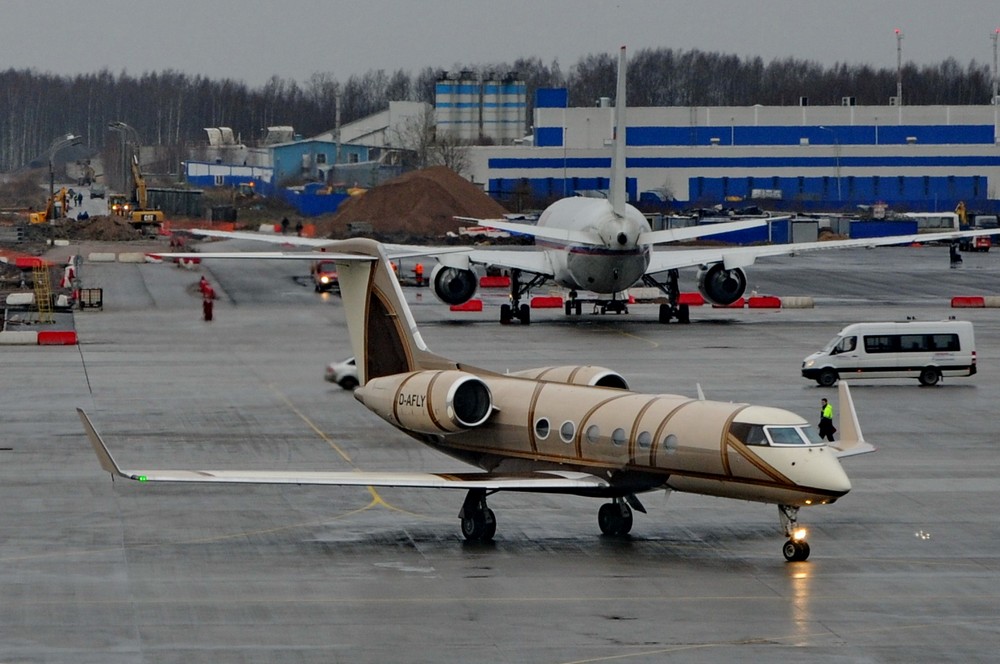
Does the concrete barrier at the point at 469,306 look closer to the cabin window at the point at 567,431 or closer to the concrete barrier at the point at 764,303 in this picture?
the concrete barrier at the point at 764,303

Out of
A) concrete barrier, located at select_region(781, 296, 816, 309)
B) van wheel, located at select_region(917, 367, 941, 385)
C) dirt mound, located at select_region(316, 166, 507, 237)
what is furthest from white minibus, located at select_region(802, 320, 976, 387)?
dirt mound, located at select_region(316, 166, 507, 237)

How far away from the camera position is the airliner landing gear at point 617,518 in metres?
32.6

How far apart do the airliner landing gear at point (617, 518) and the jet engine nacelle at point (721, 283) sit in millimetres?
45941

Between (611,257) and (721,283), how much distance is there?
653 cm

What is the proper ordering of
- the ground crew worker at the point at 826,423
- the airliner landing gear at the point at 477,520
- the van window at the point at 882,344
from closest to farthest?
the airliner landing gear at the point at 477,520
the ground crew worker at the point at 826,423
the van window at the point at 882,344

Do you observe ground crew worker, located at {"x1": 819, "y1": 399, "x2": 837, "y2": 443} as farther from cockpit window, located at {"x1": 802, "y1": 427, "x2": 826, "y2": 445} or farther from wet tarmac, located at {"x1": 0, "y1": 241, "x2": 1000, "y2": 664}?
cockpit window, located at {"x1": 802, "y1": 427, "x2": 826, "y2": 445}

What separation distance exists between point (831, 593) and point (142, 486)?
17.3 metres

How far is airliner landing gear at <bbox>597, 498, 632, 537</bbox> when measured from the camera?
32625 mm

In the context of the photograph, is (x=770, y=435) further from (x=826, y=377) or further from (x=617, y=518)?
(x=826, y=377)

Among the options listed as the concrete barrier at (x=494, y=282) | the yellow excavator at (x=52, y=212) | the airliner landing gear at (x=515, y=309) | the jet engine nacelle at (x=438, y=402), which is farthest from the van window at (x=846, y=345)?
the yellow excavator at (x=52, y=212)

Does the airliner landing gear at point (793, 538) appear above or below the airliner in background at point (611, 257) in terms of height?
below

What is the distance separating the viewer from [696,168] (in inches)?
7549

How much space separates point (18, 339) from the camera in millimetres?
67938

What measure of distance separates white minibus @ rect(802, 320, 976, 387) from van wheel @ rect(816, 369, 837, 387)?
0.36 ft
